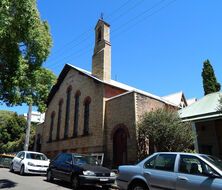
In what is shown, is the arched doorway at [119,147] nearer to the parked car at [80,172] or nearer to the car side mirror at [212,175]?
the parked car at [80,172]

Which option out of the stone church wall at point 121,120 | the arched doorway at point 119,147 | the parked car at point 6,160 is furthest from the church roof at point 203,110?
the parked car at point 6,160

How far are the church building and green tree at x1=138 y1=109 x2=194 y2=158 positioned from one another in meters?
1.86

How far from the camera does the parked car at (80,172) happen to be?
12.0m

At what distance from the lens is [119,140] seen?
2061 cm

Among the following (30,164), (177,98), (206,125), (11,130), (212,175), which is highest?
(177,98)

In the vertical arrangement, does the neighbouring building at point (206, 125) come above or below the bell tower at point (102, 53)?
below

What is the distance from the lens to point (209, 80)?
29.1m

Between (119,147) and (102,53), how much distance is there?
31.4 ft

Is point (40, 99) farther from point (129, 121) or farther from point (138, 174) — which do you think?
Answer: point (138, 174)

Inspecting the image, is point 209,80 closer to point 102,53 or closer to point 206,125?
point 206,125

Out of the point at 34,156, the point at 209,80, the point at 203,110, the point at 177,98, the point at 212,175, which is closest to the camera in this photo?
the point at 212,175

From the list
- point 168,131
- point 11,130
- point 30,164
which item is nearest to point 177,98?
point 168,131

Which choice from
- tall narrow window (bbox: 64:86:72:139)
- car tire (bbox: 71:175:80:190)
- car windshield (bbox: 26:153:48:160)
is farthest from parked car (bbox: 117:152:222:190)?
tall narrow window (bbox: 64:86:72:139)

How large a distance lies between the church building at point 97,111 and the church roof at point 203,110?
3447 mm
